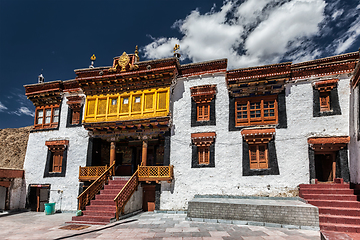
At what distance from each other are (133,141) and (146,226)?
8.87 m

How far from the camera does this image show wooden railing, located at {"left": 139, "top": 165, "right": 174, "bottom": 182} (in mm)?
14688

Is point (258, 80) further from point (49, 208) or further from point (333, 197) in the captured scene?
point (49, 208)

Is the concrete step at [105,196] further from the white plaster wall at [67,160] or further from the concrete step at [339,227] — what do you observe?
the concrete step at [339,227]

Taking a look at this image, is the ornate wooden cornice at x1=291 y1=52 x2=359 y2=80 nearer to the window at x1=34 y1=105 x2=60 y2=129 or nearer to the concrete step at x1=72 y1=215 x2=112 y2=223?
the concrete step at x1=72 y1=215 x2=112 y2=223

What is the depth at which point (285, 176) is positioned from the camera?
13.3m

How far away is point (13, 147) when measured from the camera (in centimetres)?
3272

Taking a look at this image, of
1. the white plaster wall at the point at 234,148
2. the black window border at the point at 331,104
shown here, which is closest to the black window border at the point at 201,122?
the white plaster wall at the point at 234,148

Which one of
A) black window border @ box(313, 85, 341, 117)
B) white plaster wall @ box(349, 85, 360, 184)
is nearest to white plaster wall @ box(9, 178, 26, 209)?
black window border @ box(313, 85, 341, 117)

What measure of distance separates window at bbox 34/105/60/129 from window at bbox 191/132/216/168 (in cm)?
Answer: 1148

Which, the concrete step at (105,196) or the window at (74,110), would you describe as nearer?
the concrete step at (105,196)

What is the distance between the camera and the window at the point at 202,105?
50.7 ft

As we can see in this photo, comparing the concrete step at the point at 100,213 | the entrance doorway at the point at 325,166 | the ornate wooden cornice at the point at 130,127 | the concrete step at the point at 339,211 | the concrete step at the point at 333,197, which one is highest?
the ornate wooden cornice at the point at 130,127

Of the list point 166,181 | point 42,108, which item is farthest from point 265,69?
point 42,108

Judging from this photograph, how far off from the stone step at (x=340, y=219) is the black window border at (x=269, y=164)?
3.71m
